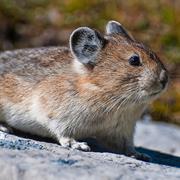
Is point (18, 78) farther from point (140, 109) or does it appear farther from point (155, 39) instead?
point (155, 39)

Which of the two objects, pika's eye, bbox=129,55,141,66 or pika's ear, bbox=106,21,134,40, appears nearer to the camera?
pika's eye, bbox=129,55,141,66

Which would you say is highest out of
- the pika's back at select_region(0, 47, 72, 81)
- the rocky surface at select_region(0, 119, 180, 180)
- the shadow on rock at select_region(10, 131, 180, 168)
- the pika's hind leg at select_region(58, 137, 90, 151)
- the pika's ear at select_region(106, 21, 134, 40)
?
the pika's ear at select_region(106, 21, 134, 40)

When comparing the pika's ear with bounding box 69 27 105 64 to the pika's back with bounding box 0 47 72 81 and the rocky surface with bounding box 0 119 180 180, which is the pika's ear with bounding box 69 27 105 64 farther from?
the rocky surface with bounding box 0 119 180 180

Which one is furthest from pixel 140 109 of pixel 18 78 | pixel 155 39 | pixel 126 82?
pixel 155 39

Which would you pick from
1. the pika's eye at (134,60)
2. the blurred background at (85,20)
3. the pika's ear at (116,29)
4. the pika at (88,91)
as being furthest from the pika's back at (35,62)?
the blurred background at (85,20)

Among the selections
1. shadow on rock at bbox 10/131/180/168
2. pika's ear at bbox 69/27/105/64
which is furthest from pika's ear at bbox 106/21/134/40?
shadow on rock at bbox 10/131/180/168

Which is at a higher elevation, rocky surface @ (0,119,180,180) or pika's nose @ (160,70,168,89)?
pika's nose @ (160,70,168,89)

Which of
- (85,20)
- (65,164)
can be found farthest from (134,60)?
(85,20)
